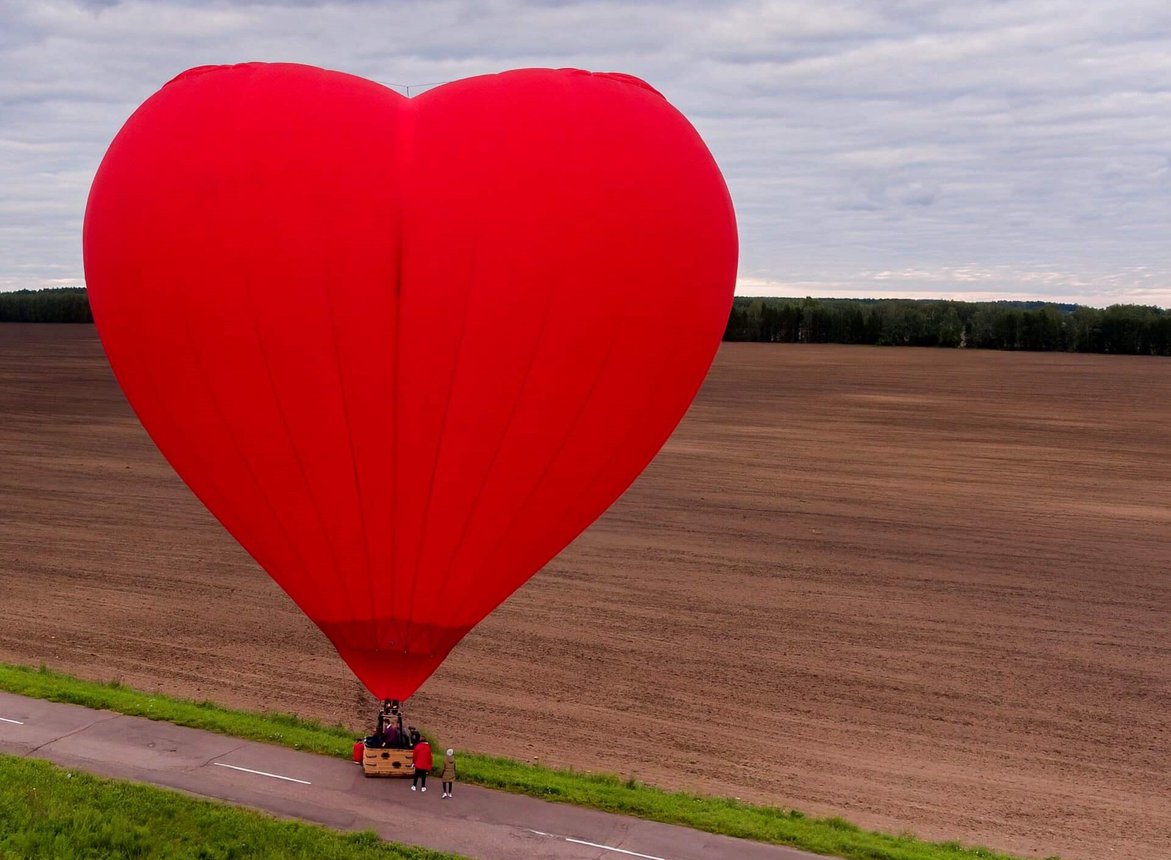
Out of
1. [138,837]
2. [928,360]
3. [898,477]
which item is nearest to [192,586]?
[138,837]

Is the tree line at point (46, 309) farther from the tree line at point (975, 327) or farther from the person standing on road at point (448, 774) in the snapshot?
the person standing on road at point (448, 774)

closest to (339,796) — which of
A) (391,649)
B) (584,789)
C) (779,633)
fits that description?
(584,789)

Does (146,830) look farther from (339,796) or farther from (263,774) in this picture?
(339,796)

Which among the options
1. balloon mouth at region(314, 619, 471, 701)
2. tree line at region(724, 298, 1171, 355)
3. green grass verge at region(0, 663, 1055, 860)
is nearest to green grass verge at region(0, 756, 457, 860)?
green grass verge at region(0, 663, 1055, 860)

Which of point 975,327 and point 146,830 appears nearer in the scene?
point 146,830

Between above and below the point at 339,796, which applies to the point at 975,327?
above

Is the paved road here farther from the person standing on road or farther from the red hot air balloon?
the red hot air balloon

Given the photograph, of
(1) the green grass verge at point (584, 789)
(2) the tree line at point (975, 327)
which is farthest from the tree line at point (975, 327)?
(1) the green grass verge at point (584, 789)

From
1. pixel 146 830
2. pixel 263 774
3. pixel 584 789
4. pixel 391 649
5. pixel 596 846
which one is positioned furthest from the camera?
Result: pixel 263 774
